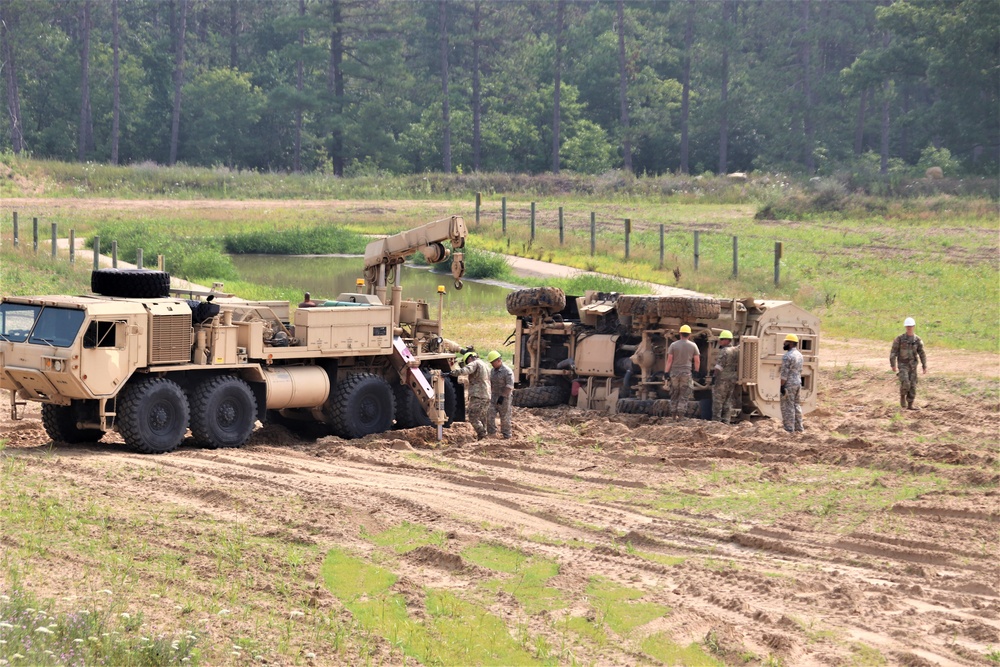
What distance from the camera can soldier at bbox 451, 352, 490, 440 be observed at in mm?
19062

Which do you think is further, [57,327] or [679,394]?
[679,394]

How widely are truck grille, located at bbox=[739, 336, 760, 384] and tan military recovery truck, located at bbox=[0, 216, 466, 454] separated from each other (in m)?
3.96

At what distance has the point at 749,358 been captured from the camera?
66.9ft

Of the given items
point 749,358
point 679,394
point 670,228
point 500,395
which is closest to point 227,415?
point 500,395

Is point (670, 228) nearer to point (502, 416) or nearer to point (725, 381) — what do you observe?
point (725, 381)

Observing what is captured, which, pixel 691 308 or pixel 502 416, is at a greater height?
pixel 691 308

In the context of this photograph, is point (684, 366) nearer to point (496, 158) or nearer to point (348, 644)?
point (348, 644)

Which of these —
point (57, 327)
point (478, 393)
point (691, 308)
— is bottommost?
point (478, 393)

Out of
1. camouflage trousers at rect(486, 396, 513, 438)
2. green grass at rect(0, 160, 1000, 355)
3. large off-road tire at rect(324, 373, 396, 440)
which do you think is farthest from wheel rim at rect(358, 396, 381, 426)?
green grass at rect(0, 160, 1000, 355)

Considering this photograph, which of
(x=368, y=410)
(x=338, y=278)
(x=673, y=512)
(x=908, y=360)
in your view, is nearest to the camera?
(x=673, y=512)

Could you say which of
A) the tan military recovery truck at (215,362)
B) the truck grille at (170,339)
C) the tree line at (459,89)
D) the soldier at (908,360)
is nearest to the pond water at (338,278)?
the soldier at (908,360)

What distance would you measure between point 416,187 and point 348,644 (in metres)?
53.3

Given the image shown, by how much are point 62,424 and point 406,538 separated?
236 inches

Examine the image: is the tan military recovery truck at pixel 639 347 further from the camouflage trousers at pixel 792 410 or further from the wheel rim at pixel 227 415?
the wheel rim at pixel 227 415
